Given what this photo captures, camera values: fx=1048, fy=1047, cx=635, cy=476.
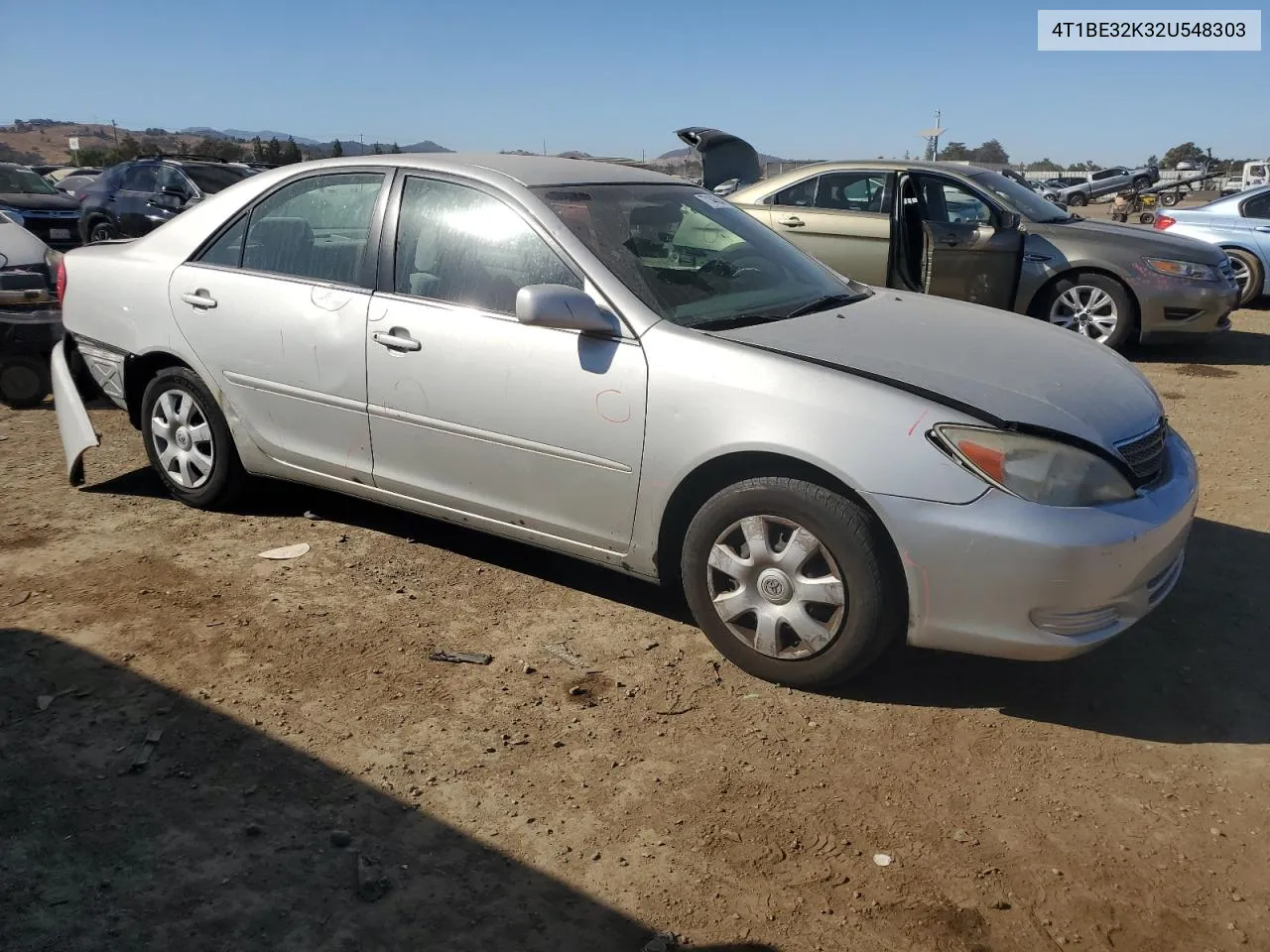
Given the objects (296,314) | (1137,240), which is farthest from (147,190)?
(1137,240)

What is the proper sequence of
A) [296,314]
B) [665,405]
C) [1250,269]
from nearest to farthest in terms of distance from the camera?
[665,405], [296,314], [1250,269]

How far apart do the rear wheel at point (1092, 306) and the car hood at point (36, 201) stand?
48.6ft

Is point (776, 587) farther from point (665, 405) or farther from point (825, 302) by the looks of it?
point (825, 302)

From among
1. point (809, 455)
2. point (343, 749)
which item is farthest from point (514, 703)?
point (809, 455)

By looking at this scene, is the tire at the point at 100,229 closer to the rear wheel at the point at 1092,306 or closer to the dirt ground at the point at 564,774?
the dirt ground at the point at 564,774

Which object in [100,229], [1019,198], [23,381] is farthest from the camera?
[100,229]

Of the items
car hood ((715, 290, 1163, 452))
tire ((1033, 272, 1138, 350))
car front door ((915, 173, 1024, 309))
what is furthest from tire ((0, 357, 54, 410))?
tire ((1033, 272, 1138, 350))

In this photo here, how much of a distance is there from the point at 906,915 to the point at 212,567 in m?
3.23

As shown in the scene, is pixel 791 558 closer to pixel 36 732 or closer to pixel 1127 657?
pixel 1127 657

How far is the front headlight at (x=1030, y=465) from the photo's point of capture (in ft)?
10.1

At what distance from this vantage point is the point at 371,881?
256 centimetres

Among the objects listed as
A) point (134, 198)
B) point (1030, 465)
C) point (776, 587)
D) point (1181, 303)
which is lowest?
point (776, 587)

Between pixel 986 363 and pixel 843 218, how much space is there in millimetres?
5685

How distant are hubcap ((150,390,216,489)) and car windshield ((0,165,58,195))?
14.1m
